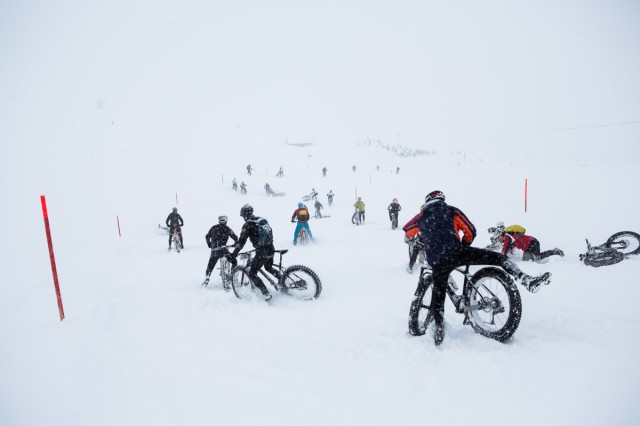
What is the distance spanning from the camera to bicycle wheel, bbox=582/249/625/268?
272 inches

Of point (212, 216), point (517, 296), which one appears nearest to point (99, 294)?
point (517, 296)

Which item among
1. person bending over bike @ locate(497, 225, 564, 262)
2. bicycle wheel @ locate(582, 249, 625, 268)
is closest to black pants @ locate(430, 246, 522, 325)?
person bending over bike @ locate(497, 225, 564, 262)

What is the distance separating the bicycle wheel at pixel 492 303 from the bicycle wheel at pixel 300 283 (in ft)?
9.48

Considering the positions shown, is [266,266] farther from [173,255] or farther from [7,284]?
[7,284]

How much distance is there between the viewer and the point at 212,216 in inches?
888

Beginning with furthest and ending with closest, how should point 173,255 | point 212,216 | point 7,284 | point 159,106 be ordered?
1. point 159,106
2. point 212,216
3. point 173,255
4. point 7,284

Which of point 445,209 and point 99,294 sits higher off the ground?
point 445,209

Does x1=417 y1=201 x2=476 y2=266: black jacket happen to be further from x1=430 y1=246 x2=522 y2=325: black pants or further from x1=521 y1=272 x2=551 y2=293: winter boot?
x1=521 y1=272 x2=551 y2=293: winter boot

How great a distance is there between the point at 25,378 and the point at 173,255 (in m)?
8.02

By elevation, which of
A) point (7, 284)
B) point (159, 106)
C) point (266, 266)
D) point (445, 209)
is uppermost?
point (159, 106)

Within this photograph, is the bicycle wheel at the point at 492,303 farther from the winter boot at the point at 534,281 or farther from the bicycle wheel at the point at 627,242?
the bicycle wheel at the point at 627,242

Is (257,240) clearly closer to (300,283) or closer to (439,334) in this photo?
(300,283)

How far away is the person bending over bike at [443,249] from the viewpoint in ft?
12.4

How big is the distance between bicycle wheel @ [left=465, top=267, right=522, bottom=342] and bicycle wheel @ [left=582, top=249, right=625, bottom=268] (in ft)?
15.3
